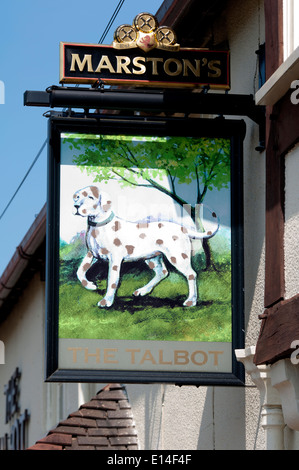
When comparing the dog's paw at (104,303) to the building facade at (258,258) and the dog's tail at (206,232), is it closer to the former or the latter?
the dog's tail at (206,232)

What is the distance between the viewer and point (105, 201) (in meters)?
9.95

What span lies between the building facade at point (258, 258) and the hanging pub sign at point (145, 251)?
0.35 meters

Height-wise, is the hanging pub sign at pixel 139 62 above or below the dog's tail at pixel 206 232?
above

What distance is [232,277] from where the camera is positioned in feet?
32.1

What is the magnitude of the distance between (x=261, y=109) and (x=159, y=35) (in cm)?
125

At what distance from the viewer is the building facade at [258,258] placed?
8102mm

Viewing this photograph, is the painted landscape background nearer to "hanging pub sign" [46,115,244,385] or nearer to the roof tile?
"hanging pub sign" [46,115,244,385]

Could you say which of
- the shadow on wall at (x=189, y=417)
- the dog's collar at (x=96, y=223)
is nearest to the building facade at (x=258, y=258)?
the shadow on wall at (x=189, y=417)

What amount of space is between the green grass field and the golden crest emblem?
218 cm

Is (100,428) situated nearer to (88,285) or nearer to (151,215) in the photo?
(88,285)

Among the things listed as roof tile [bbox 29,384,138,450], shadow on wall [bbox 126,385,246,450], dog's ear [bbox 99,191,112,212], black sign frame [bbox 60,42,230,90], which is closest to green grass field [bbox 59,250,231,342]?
dog's ear [bbox 99,191,112,212]

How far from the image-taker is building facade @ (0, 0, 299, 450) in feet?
26.6
